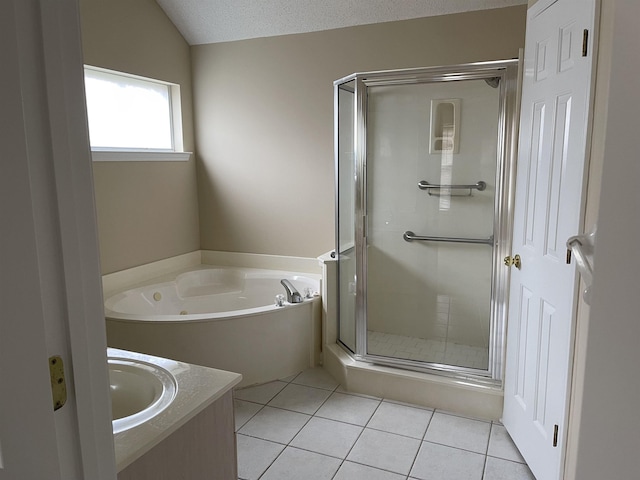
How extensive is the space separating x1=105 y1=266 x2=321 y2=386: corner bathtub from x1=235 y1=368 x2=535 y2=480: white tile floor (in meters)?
0.23

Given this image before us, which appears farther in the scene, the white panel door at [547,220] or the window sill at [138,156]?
the window sill at [138,156]

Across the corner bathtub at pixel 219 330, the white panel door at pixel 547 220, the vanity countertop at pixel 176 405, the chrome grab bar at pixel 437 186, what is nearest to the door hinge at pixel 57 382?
the vanity countertop at pixel 176 405

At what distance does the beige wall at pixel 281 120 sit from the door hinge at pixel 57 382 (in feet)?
10.5

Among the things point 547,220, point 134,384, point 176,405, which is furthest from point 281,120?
point 176,405

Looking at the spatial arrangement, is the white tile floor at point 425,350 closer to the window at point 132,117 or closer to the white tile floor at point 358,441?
the white tile floor at point 358,441

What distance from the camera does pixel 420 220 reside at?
3258mm

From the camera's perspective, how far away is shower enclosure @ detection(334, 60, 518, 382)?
286 cm

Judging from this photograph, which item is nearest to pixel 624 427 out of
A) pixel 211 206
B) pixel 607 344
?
pixel 607 344

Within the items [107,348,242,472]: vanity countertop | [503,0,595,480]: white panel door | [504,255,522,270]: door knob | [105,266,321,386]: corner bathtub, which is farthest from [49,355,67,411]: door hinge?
[105,266,321,386]: corner bathtub

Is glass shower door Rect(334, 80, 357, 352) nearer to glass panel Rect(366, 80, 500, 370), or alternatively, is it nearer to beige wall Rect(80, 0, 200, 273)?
glass panel Rect(366, 80, 500, 370)

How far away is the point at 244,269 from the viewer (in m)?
4.14

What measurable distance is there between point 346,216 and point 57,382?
8.45ft

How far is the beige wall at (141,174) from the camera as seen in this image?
3314mm

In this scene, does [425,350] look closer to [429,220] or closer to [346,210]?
[429,220]
